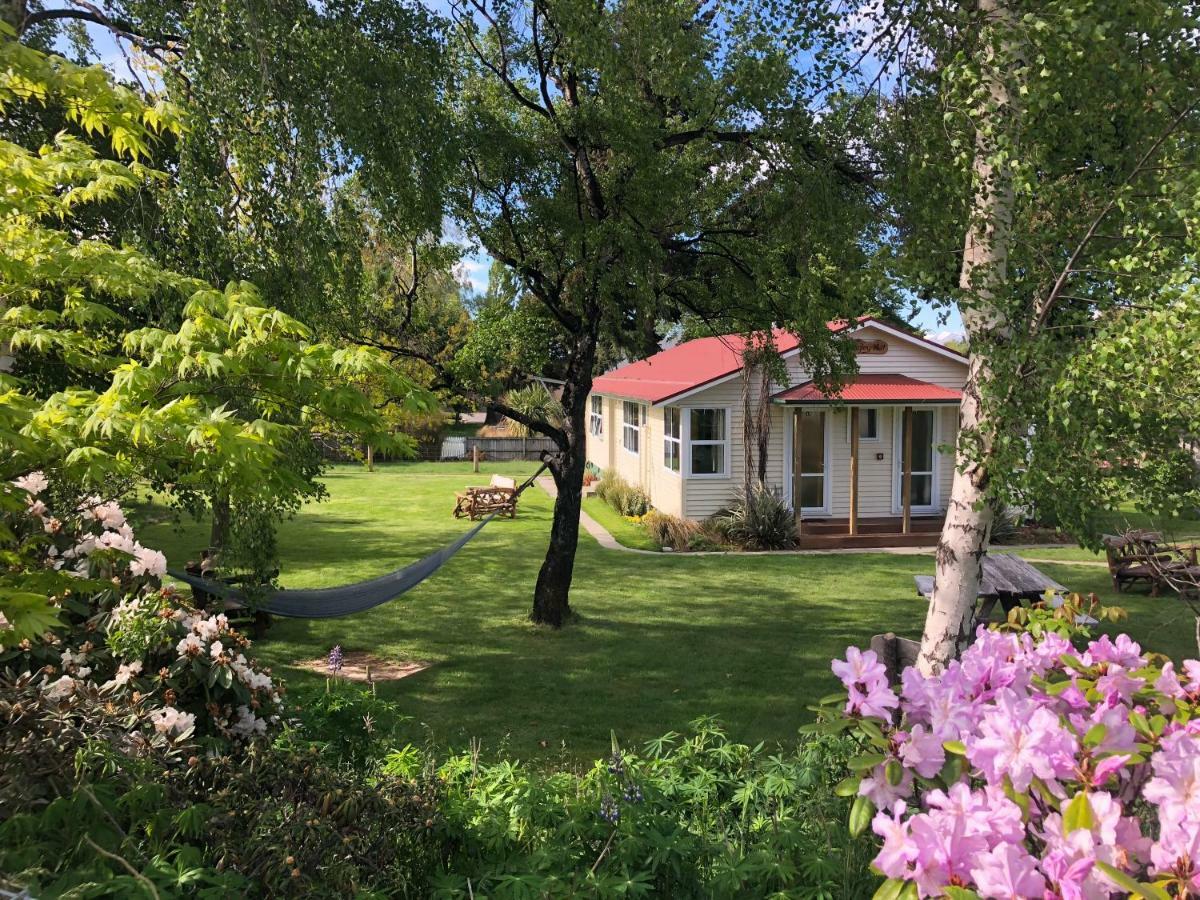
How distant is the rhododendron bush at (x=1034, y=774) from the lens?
4.72ft

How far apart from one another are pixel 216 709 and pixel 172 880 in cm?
115

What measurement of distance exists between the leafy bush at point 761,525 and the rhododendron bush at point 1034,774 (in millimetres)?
13157

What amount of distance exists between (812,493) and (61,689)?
15.5 meters

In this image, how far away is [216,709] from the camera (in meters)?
3.25

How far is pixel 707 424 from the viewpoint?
16672mm

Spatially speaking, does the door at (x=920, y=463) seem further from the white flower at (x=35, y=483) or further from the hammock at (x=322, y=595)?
the white flower at (x=35, y=483)

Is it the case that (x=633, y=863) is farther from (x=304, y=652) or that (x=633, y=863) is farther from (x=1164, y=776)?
(x=304, y=652)

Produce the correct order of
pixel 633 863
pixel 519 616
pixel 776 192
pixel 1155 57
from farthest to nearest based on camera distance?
1. pixel 519 616
2. pixel 776 192
3. pixel 1155 57
4. pixel 633 863

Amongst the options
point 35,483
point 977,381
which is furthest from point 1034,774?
point 35,483

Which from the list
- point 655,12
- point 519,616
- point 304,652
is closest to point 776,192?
point 655,12

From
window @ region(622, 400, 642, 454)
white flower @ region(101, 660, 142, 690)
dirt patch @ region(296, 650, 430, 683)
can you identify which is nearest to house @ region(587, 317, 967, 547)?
window @ region(622, 400, 642, 454)

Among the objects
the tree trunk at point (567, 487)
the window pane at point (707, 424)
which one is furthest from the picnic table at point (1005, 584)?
the window pane at point (707, 424)

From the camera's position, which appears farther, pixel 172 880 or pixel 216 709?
pixel 216 709

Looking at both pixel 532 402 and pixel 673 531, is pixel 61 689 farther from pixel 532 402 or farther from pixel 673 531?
pixel 532 402
